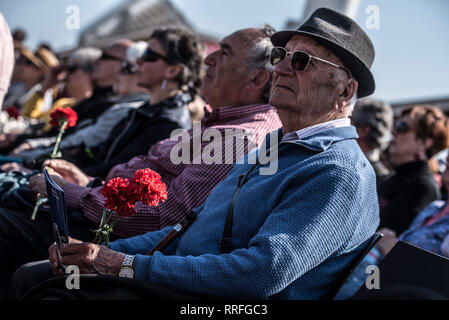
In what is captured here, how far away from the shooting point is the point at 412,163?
4.88 meters

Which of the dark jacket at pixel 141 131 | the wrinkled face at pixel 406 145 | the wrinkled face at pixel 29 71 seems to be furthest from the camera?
the wrinkled face at pixel 29 71

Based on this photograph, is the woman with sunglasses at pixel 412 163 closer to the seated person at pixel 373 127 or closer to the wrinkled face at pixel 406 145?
the wrinkled face at pixel 406 145

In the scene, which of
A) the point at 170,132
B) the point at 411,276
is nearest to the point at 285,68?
the point at 411,276

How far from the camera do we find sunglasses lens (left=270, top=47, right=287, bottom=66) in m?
2.68

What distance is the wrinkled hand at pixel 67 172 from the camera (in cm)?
345

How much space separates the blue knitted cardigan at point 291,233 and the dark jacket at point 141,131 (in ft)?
5.65

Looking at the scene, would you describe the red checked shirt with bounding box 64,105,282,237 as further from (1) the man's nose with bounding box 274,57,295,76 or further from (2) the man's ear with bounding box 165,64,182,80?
(2) the man's ear with bounding box 165,64,182,80

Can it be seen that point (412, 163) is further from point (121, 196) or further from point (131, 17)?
point (131, 17)

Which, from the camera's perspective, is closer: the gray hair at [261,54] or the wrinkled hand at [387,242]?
the gray hair at [261,54]

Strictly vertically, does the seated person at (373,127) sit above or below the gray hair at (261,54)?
below

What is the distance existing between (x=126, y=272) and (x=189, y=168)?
101 centimetres

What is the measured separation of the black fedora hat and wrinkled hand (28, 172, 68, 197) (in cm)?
164

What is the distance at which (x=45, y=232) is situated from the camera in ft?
9.92

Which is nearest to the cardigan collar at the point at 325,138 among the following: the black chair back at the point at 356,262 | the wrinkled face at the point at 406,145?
the black chair back at the point at 356,262
